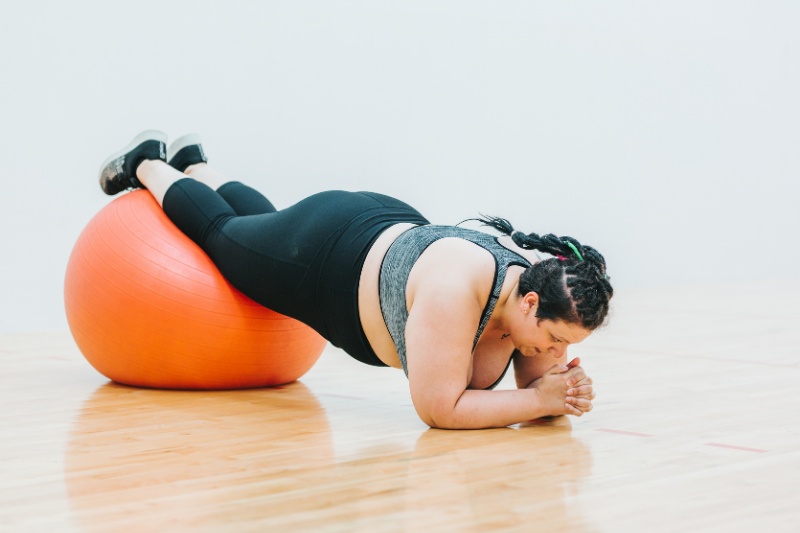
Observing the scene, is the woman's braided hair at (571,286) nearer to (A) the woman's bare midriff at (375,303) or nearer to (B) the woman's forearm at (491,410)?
(B) the woman's forearm at (491,410)

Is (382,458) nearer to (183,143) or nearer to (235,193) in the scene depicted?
(235,193)

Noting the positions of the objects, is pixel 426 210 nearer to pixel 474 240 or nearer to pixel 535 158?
pixel 535 158

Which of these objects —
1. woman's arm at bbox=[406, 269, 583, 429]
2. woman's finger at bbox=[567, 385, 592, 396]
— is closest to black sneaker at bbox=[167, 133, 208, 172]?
woman's arm at bbox=[406, 269, 583, 429]

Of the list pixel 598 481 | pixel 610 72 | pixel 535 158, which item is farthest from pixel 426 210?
pixel 598 481

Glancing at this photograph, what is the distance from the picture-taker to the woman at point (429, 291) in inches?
66.6

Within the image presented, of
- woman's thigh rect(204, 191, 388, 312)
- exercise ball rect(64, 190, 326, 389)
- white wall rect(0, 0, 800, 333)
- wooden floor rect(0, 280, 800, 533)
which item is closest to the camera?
wooden floor rect(0, 280, 800, 533)

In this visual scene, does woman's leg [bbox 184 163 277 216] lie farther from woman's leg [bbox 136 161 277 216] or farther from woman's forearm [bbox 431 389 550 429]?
woman's forearm [bbox 431 389 550 429]

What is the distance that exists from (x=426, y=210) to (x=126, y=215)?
274 cm

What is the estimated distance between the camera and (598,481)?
4.73 feet

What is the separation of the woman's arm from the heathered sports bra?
66mm

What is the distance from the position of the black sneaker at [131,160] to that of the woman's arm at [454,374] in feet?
3.85

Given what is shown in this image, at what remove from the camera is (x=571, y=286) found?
1.66m

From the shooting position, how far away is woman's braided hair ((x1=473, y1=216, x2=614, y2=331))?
164cm

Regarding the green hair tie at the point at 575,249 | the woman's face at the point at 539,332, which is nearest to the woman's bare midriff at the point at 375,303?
the woman's face at the point at 539,332
